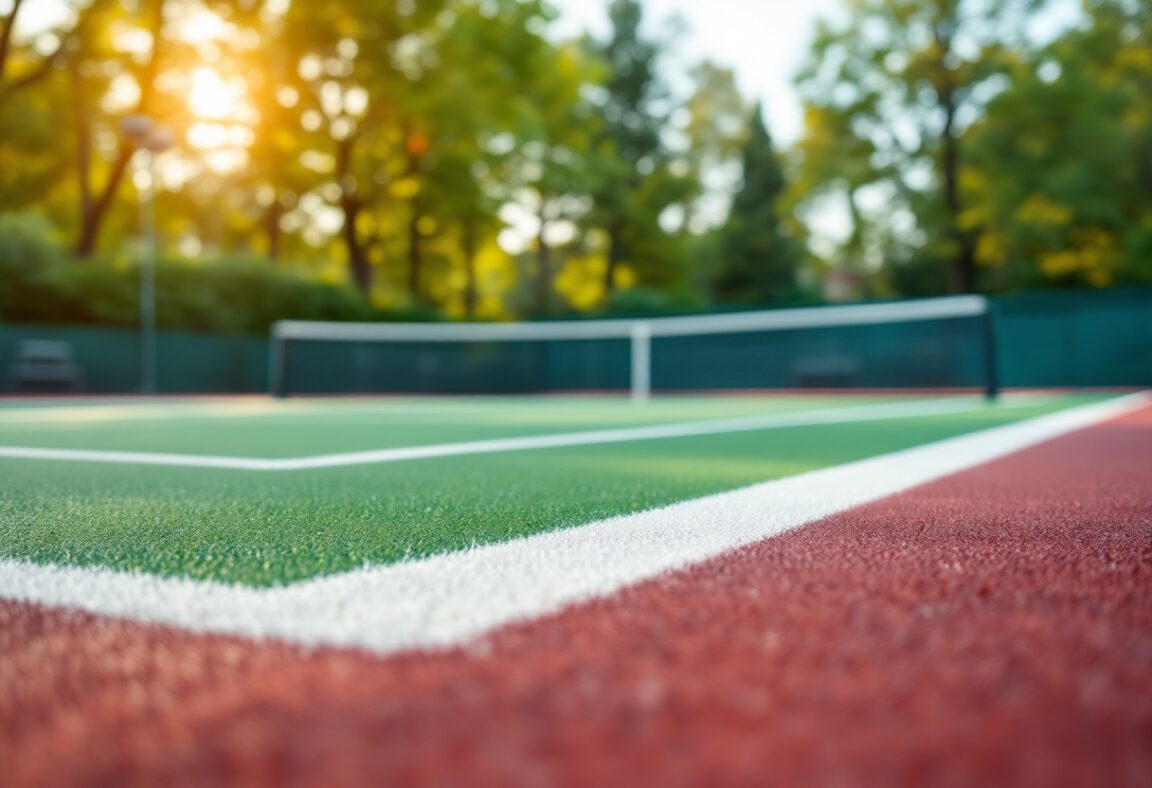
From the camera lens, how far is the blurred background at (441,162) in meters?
21.0

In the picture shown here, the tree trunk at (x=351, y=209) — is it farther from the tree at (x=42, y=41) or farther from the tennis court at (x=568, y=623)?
the tennis court at (x=568, y=623)

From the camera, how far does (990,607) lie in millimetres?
1368

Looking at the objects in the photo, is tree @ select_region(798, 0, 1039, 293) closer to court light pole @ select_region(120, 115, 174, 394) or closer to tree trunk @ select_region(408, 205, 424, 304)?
tree trunk @ select_region(408, 205, 424, 304)

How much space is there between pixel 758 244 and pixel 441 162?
634 inches

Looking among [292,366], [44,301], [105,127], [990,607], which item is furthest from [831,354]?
[105,127]

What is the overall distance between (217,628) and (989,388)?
13408mm

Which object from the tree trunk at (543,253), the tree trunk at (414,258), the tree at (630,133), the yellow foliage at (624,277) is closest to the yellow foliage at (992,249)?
the tree at (630,133)

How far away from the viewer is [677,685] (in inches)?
39.3

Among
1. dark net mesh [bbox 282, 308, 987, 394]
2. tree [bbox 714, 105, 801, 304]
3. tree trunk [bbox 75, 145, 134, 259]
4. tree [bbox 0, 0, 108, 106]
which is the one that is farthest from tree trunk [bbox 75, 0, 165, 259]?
tree [bbox 714, 105, 801, 304]

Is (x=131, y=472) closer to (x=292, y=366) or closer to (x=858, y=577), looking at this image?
(x=858, y=577)

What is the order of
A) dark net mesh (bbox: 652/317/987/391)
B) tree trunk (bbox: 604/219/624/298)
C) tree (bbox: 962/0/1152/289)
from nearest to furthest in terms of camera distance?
dark net mesh (bbox: 652/317/987/391)
tree (bbox: 962/0/1152/289)
tree trunk (bbox: 604/219/624/298)

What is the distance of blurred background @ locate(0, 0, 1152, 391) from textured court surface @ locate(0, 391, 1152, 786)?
19.4m

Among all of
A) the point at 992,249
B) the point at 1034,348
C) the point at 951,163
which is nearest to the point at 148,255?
the point at 1034,348

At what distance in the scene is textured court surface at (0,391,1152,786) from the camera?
0.80 m
